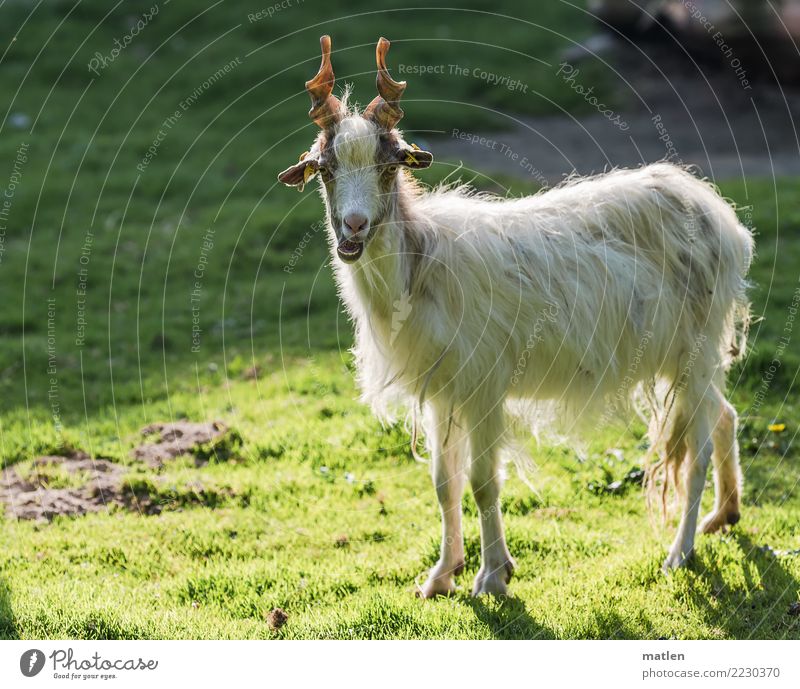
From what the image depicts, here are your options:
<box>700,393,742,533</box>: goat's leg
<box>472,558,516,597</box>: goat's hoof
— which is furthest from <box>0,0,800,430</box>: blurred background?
<box>472,558,516,597</box>: goat's hoof

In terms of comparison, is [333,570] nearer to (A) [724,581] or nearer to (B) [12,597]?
(B) [12,597]

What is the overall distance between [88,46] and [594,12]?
464 inches

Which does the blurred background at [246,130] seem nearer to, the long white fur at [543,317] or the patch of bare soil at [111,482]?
the patch of bare soil at [111,482]

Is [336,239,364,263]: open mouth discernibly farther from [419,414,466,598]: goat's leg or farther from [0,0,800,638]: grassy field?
[0,0,800,638]: grassy field

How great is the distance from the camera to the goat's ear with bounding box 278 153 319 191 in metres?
6.57

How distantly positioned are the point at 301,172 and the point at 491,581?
3141 mm

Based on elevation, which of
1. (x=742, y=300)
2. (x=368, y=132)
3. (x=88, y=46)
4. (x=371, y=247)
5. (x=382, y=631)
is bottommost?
(x=382, y=631)

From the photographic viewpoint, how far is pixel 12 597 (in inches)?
282

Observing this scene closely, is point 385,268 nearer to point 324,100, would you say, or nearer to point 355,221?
point 355,221

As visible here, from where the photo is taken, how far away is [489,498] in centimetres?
725

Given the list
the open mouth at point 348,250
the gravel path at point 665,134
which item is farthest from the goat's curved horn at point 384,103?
the gravel path at point 665,134

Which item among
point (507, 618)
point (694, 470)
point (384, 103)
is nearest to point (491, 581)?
point (507, 618)

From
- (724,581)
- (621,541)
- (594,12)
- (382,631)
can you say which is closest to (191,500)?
(382,631)

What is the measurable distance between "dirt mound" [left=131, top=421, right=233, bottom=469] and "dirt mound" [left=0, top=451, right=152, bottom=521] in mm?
335
